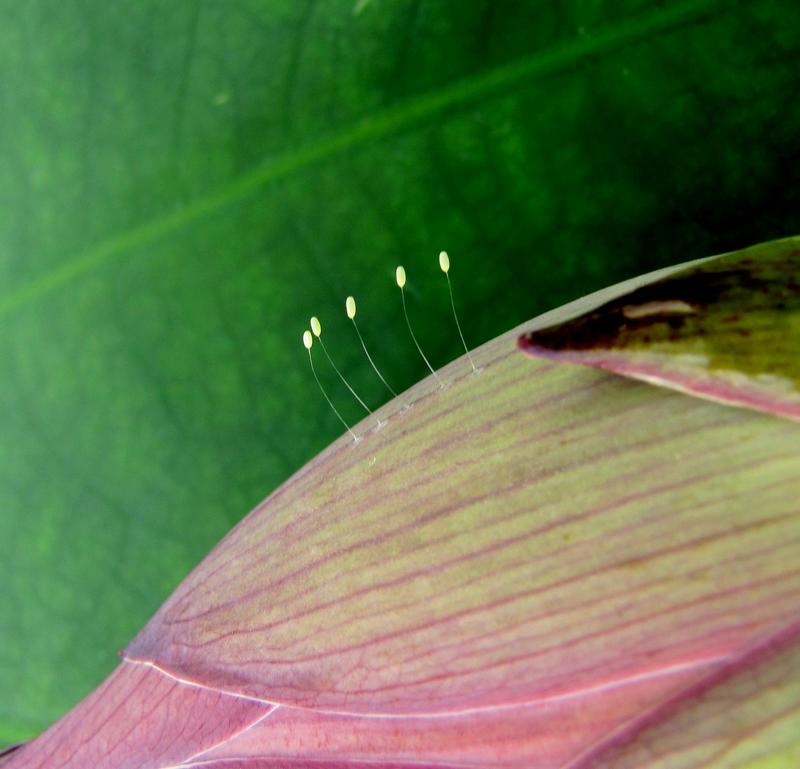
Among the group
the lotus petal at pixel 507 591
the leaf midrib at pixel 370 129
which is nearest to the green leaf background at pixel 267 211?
the leaf midrib at pixel 370 129

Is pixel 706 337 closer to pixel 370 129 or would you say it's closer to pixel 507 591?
pixel 507 591

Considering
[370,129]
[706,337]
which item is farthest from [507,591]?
[370,129]

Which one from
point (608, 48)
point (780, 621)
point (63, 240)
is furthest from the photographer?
point (63, 240)

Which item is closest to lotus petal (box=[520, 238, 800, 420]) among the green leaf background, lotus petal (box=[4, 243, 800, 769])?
lotus petal (box=[4, 243, 800, 769])

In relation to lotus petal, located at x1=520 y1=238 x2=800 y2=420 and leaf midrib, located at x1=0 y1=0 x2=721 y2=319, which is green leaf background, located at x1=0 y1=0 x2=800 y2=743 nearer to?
leaf midrib, located at x1=0 y1=0 x2=721 y2=319

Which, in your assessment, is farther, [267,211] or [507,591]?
[267,211]

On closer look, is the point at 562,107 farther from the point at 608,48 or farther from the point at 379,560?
the point at 379,560

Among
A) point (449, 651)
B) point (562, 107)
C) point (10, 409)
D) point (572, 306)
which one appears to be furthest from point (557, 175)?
point (10, 409)

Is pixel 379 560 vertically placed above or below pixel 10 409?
below
